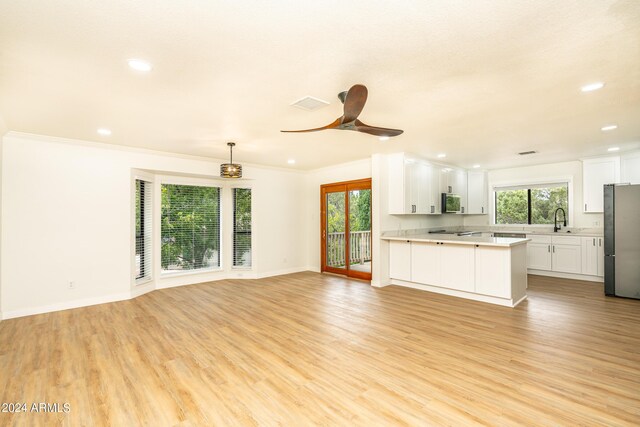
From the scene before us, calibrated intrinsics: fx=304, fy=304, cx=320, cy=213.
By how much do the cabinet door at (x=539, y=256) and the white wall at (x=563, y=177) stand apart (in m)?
0.80

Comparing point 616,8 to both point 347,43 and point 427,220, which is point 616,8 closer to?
point 347,43

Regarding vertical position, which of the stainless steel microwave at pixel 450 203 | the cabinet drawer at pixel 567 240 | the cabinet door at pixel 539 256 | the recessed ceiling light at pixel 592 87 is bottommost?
the cabinet door at pixel 539 256

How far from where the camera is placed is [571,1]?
66.8 inches

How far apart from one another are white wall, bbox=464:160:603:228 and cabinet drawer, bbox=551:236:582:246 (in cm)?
53

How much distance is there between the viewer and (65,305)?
179 inches

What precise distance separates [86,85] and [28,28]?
88 cm

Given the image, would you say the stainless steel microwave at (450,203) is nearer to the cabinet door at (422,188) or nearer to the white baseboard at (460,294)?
the cabinet door at (422,188)

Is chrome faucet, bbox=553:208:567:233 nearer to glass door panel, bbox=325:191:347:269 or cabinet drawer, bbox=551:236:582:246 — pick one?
cabinet drawer, bbox=551:236:582:246

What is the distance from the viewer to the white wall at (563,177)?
654cm

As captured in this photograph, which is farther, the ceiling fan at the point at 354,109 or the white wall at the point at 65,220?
the white wall at the point at 65,220

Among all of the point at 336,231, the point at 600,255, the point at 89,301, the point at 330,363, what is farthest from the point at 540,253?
the point at 89,301

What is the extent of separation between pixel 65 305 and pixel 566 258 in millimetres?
9186

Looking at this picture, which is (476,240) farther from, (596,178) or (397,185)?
(596,178)

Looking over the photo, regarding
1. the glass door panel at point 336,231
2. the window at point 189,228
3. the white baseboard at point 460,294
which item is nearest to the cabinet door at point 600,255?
the white baseboard at point 460,294
